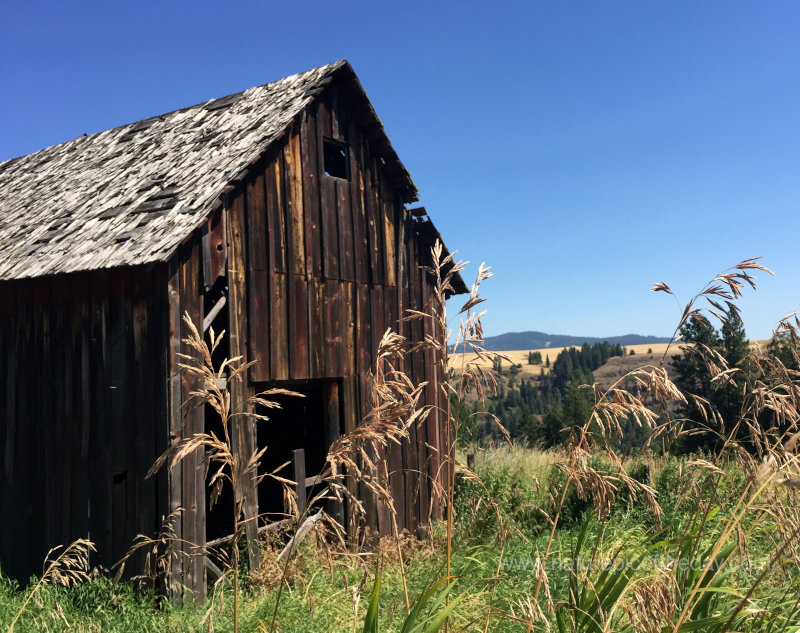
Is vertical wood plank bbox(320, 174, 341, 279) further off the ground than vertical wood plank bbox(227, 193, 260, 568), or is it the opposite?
vertical wood plank bbox(320, 174, 341, 279)

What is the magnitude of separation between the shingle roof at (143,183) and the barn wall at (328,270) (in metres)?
0.35

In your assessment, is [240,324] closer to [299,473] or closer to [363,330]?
[299,473]

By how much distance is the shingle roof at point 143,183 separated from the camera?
658cm

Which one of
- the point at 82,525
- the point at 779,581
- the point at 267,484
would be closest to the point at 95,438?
the point at 82,525

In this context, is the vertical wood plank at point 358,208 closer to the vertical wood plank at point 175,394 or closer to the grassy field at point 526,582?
the vertical wood plank at point 175,394

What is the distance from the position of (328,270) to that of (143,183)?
240 cm

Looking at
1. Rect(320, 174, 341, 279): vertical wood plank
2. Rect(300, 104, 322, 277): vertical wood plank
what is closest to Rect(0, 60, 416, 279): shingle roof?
Rect(300, 104, 322, 277): vertical wood plank

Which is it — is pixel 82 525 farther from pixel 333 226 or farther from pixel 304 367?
pixel 333 226

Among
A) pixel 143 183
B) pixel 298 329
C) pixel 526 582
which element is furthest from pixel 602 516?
pixel 143 183

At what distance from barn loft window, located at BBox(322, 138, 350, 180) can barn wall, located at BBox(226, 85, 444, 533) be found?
0.10 m

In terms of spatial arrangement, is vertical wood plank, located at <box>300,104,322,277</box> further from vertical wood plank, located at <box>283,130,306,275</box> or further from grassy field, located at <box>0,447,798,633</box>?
grassy field, located at <box>0,447,798,633</box>

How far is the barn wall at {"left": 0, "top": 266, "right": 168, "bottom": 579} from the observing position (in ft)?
21.2

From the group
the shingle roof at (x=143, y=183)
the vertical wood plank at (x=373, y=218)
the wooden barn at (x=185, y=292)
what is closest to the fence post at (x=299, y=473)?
the wooden barn at (x=185, y=292)

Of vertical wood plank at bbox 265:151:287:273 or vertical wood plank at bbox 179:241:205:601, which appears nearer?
vertical wood plank at bbox 179:241:205:601
